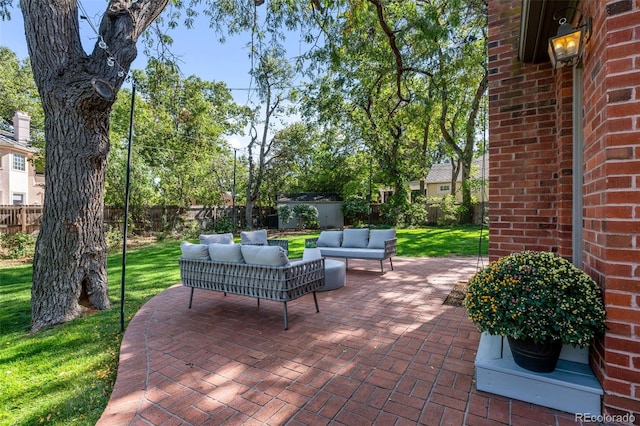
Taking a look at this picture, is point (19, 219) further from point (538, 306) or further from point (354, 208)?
point (354, 208)

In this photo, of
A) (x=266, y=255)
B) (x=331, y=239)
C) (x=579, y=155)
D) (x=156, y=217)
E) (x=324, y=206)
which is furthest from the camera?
(x=324, y=206)

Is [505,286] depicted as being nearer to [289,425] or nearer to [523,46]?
[289,425]

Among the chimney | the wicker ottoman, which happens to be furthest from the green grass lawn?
the chimney

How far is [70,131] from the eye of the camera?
4.10 m

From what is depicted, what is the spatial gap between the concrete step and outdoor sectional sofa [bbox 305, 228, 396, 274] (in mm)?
4014

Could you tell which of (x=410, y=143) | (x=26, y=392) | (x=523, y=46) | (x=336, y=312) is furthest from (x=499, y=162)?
(x=410, y=143)

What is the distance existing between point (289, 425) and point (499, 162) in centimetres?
314

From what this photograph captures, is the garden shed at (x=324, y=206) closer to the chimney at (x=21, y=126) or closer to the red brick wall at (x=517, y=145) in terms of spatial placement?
the chimney at (x=21, y=126)

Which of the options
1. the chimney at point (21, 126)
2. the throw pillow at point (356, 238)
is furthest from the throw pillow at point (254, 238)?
the chimney at point (21, 126)

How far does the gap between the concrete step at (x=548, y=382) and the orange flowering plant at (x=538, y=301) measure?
298 mm

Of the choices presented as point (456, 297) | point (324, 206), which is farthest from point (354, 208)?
point (456, 297)

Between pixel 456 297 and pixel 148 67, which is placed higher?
pixel 148 67

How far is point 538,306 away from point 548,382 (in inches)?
20.7
